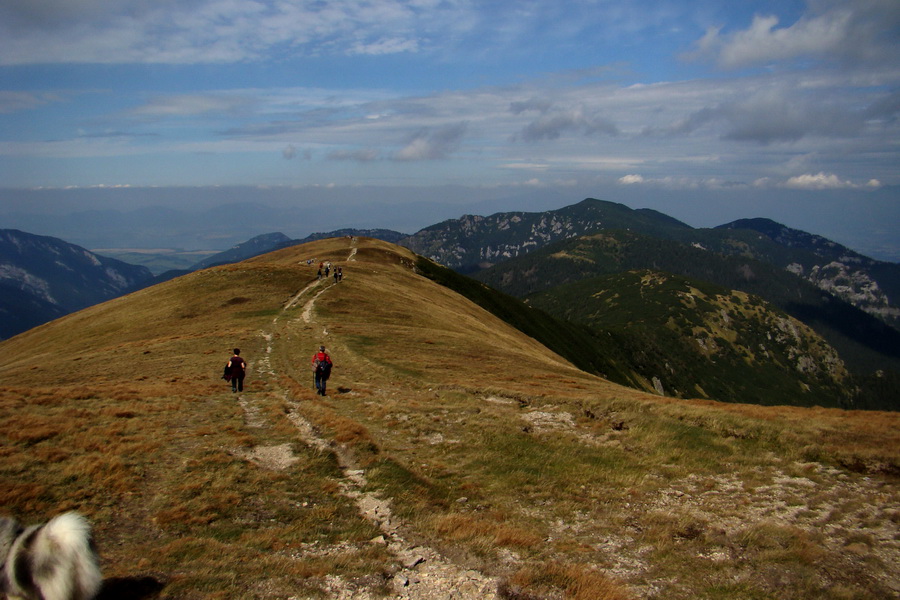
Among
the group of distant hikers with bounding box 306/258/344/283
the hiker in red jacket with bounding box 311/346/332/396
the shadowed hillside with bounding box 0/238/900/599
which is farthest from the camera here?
the group of distant hikers with bounding box 306/258/344/283

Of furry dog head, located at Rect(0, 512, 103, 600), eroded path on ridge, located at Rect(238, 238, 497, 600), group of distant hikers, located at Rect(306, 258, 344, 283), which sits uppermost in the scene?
group of distant hikers, located at Rect(306, 258, 344, 283)

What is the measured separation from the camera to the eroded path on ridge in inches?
376

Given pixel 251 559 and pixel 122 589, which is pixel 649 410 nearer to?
pixel 251 559

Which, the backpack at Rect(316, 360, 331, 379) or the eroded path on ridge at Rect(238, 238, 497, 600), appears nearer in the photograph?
the eroded path on ridge at Rect(238, 238, 497, 600)

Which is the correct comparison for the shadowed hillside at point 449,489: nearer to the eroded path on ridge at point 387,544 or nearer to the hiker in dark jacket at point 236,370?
the eroded path on ridge at point 387,544

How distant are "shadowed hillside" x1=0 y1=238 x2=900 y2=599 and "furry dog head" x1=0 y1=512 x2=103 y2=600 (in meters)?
1.27

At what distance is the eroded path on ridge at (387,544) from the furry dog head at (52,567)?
420 cm

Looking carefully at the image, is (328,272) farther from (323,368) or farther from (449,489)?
(449,489)

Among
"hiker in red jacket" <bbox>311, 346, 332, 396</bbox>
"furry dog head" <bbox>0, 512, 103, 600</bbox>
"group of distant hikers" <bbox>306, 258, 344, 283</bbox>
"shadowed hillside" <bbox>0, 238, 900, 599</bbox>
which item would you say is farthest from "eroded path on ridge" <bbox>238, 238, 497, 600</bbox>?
"group of distant hikers" <bbox>306, 258, 344, 283</bbox>

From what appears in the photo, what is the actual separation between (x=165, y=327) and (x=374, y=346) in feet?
91.2

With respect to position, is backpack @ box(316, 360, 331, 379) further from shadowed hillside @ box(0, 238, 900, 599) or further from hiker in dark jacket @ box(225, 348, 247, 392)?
hiker in dark jacket @ box(225, 348, 247, 392)

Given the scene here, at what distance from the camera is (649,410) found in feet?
75.4

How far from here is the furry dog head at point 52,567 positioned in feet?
24.8

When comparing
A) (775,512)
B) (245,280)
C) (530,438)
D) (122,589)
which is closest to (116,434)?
(122,589)
